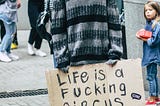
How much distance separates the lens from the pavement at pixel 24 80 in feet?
22.5

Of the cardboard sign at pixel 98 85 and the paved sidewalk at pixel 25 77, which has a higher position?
the cardboard sign at pixel 98 85

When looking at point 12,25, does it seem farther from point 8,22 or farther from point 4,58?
point 4,58

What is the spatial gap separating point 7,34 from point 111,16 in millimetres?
5865

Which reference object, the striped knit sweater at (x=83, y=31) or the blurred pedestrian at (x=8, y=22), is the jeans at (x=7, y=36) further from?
the striped knit sweater at (x=83, y=31)

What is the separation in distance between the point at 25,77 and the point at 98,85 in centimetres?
474

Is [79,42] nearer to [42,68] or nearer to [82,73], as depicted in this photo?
[82,73]

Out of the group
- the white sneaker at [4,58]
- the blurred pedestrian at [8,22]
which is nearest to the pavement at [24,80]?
the white sneaker at [4,58]

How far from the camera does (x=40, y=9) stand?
9719mm

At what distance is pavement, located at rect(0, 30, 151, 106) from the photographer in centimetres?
686

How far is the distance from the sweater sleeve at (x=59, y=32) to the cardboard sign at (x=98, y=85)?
12 centimetres

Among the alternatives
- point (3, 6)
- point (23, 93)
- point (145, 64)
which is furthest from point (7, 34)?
point (145, 64)

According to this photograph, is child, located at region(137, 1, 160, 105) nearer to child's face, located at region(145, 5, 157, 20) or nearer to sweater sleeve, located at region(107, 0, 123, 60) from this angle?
child's face, located at region(145, 5, 157, 20)

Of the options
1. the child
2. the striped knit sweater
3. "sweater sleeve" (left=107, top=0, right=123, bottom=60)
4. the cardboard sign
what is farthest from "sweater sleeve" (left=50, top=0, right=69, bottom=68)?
the child

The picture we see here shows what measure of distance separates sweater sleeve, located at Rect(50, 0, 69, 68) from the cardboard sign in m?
0.12
